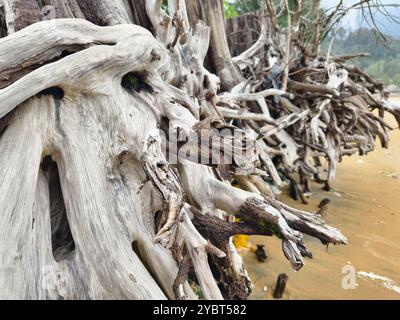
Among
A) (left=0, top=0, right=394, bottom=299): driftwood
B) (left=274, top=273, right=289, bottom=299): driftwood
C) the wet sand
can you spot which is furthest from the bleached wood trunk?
the wet sand

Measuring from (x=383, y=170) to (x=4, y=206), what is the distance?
28.8ft

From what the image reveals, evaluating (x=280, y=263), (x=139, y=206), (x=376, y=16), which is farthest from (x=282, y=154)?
(x=139, y=206)

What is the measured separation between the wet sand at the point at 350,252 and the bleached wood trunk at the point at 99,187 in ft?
4.64

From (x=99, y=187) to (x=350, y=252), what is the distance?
3.38 m

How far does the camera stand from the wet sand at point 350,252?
300cm

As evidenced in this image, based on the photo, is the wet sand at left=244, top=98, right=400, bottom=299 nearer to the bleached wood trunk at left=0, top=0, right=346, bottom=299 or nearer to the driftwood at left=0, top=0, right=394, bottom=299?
the driftwood at left=0, top=0, right=394, bottom=299

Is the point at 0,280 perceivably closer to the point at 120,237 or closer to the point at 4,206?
the point at 4,206

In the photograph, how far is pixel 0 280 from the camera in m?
1.21

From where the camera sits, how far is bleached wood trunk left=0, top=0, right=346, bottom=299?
1.38 metres

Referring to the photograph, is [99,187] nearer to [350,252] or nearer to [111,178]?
[111,178]

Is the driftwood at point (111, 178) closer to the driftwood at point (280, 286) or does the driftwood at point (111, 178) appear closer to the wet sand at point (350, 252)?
the driftwood at point (280, 286)

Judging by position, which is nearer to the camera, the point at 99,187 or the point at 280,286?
the point at 99,187

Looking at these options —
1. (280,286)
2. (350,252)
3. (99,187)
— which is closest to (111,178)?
(99,187)

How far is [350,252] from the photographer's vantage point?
3.72 meters
